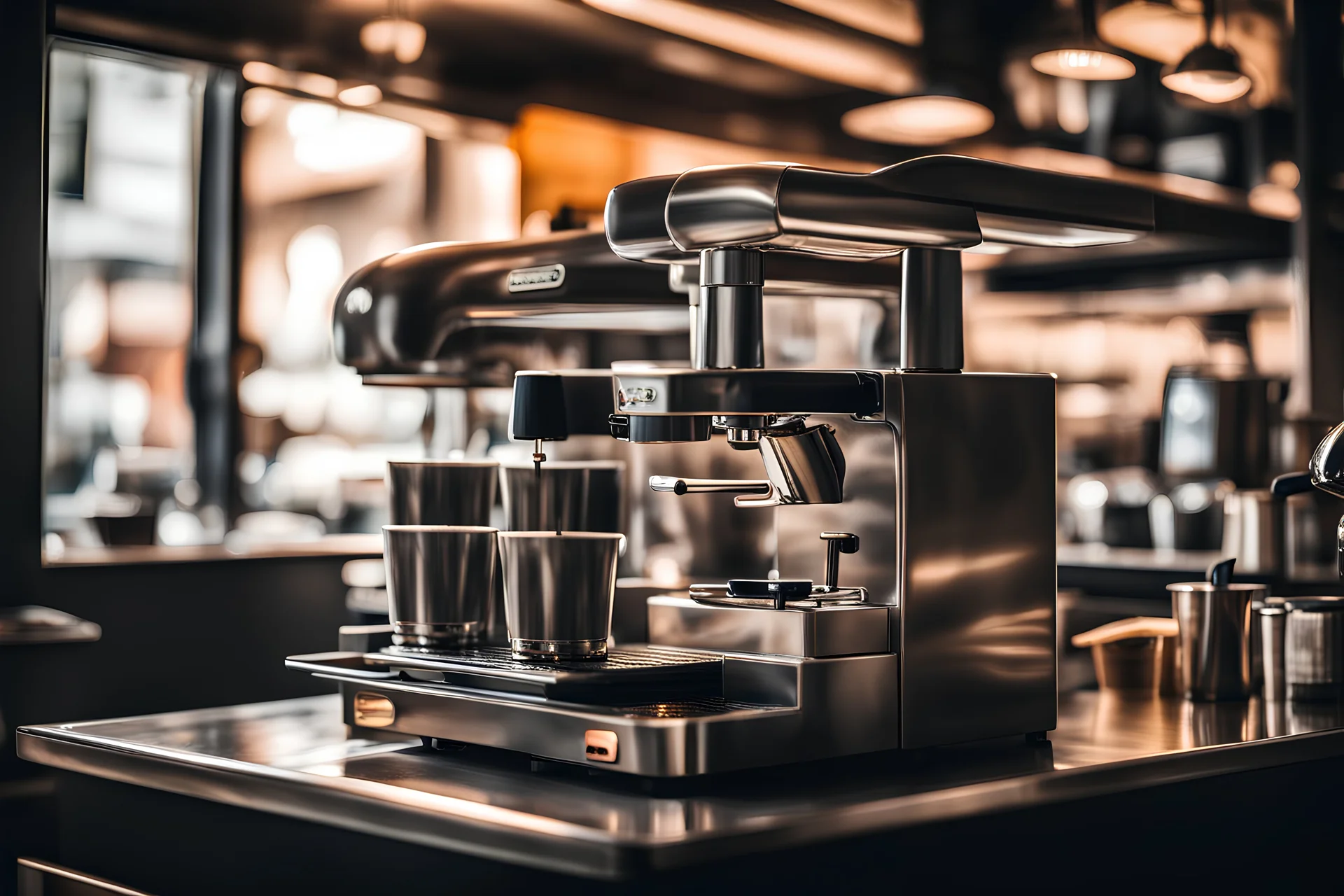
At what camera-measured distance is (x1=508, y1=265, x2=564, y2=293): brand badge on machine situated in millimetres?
1704

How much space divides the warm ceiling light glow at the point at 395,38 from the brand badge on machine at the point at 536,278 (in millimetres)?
833

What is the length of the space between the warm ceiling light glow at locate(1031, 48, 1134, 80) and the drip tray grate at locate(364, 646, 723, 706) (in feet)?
5.38

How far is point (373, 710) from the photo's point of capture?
4.72 ft

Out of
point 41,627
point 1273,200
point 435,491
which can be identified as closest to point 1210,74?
point 1273,200

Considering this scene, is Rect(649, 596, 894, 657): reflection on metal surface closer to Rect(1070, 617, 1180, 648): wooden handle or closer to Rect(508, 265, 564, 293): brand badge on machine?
Rect(508, 265, 564, 293): brand badge on machine

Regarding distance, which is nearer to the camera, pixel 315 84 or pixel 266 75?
pixel 266 75

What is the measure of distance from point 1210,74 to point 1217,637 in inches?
54.0

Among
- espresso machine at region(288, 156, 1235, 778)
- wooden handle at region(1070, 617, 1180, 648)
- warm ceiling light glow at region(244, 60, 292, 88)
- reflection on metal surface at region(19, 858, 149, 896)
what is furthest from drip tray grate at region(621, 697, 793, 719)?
warm ceiling light glow at region(244, 60, 292, 88)

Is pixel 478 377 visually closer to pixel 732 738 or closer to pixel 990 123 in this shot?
pixel 732 738

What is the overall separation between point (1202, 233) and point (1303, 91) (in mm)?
1002

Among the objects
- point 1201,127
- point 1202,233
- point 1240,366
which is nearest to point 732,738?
point 1201,127

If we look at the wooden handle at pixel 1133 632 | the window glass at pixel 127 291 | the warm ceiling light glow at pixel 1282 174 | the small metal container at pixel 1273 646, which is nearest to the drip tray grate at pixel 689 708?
the wooden handle at pixel 1133 632

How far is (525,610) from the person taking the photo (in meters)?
1.28

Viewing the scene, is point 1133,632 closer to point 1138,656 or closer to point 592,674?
point 1138,656
